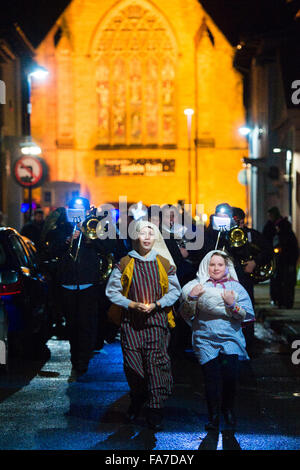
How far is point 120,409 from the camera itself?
25.0ft

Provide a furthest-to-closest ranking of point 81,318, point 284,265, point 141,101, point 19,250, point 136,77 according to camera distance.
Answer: point 141,101 → point 136,77 → point 284,265 → point 19,250 → point 81,318

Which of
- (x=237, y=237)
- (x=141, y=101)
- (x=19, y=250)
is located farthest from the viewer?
(x=141, y=101)

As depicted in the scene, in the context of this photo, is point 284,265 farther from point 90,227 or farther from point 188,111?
point 188,111

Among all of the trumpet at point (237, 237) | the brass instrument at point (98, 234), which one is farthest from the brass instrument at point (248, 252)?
the brass instrument at point (98, 234)

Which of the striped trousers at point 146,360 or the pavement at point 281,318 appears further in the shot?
the pavement at point 281,318

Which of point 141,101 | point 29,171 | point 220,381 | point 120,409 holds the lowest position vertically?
point 120,409

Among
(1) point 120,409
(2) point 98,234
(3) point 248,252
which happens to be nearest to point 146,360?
(1) point 120,409

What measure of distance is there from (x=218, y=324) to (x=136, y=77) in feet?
130

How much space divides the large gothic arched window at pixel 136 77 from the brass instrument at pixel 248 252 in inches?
1438

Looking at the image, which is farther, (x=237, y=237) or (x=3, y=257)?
(x=3, y=257)

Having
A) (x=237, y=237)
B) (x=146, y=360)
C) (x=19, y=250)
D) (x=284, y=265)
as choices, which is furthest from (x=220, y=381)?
(x=284, y=265)

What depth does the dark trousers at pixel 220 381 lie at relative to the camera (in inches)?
269

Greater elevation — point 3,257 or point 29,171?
point 29,171

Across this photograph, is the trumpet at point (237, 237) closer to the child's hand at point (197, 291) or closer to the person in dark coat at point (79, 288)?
the person in dark coat at point (79, 288)
